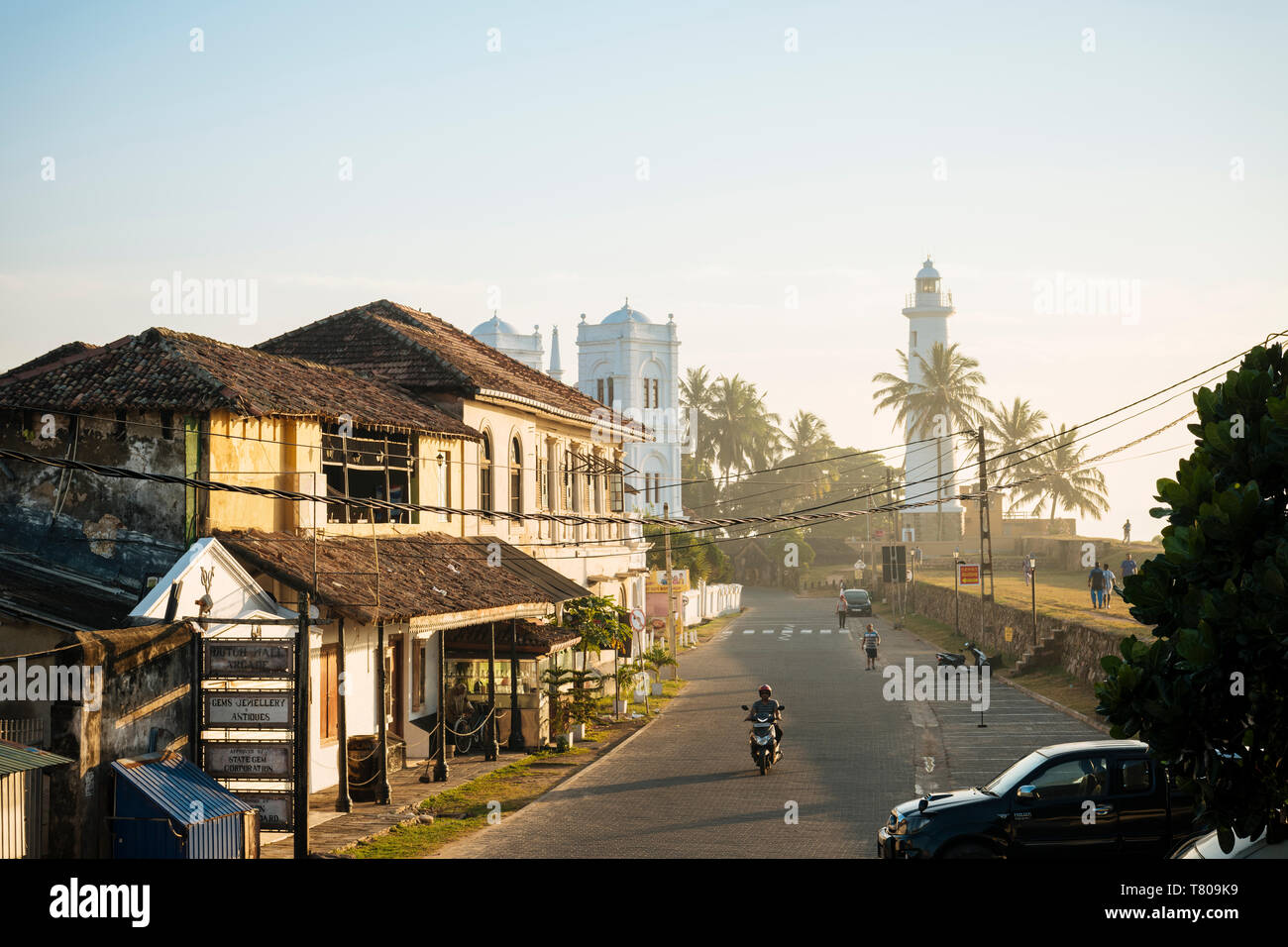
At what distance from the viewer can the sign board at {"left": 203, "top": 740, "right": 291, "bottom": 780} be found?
1439 centimetres

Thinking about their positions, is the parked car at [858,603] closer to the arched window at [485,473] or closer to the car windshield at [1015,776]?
the arched window at [485,473]

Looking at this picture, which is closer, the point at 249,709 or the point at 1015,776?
the point at 1015,776

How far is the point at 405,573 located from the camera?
68.6 ft

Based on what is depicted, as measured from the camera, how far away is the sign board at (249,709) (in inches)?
570

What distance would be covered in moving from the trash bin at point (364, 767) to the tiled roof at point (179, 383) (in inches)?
208

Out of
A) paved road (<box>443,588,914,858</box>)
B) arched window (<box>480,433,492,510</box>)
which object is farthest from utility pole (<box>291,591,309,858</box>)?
arched window (<box>480,433,492,510</box>)

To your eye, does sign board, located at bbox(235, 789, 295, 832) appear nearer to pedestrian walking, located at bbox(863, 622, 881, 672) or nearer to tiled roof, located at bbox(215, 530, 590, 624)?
tiled roof, located at bbox(215, 530, 590, 624)

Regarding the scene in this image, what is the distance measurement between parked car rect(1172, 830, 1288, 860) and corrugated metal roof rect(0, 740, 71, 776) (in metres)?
9.84

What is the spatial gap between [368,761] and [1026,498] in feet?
263

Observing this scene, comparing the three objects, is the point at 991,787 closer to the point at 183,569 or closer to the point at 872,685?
the point at 183,569

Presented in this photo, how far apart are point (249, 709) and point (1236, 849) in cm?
1072

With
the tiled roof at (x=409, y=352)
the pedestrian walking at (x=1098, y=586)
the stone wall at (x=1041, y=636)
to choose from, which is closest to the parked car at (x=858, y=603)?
the stone wall at (x=1041, y=636)

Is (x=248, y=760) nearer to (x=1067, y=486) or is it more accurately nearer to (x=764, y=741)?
(x=764, y=741)

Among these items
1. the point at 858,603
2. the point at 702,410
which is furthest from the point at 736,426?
the point at 858,603
